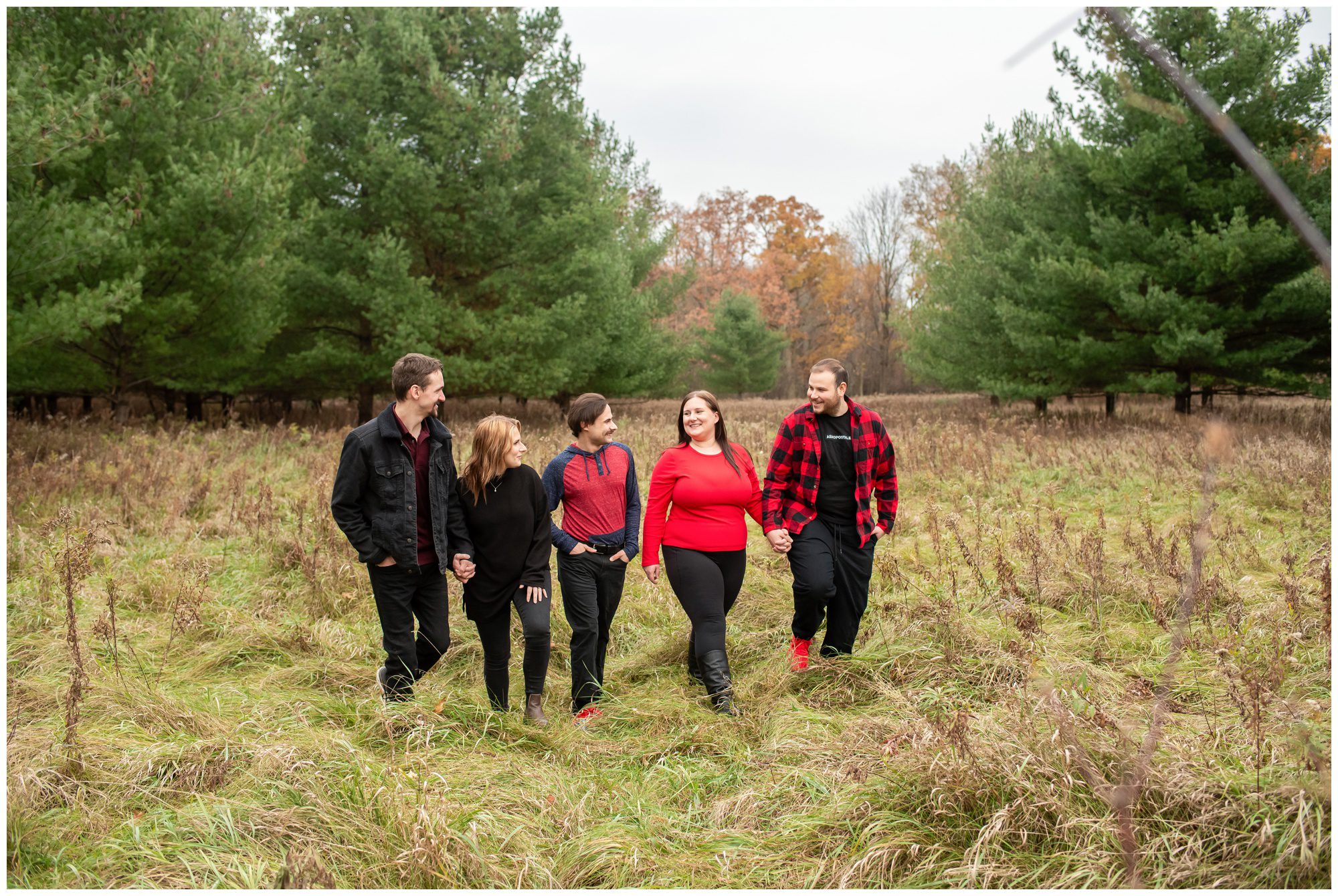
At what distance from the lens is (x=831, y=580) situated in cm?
463

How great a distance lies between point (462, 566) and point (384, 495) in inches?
20.7

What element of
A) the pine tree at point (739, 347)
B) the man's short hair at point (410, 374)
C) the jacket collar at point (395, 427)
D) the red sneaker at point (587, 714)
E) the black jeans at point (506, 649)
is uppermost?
the pine tree at point (739, 347)

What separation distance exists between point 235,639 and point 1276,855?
17.2ft

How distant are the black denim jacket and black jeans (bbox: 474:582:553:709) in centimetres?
39

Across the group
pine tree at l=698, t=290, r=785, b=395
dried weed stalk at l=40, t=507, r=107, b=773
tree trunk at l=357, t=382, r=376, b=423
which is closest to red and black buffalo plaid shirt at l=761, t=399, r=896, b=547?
dried weed stalk at l=40, t=507, r=107, b=773

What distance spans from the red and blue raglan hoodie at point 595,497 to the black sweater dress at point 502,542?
154 mm

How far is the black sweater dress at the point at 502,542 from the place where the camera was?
14.1 ft

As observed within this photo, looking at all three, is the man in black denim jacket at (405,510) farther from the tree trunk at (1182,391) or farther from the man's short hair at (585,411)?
the tree trunk at (1182,391)

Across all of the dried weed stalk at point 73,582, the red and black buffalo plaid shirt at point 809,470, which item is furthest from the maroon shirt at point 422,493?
the red and black buffalo plaid shirt at point 809,470

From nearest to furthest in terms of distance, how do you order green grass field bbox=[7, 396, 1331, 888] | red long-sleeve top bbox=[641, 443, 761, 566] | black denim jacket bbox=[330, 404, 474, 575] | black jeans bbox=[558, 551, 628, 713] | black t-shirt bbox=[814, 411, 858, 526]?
green grass field bbox=[7, 396, 1331, 888]
black denim jacket bbox=[330, 404, 474, 575]
black jeans bbox=[558, 551, 628, 713]
red long-sleeve top bbox=[641, 443, 761, 566]
black t-shirt bbox=[814, 411, 858, 526]

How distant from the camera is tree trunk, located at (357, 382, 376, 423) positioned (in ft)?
58.7

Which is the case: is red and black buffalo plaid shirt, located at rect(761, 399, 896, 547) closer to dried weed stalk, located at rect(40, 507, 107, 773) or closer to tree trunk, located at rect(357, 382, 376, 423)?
dried weed stalk, located at rect(40, 507, 107, 773)

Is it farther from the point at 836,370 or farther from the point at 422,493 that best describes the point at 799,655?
the point at 422,493

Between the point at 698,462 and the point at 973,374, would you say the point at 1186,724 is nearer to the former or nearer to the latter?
the point at 698,462
